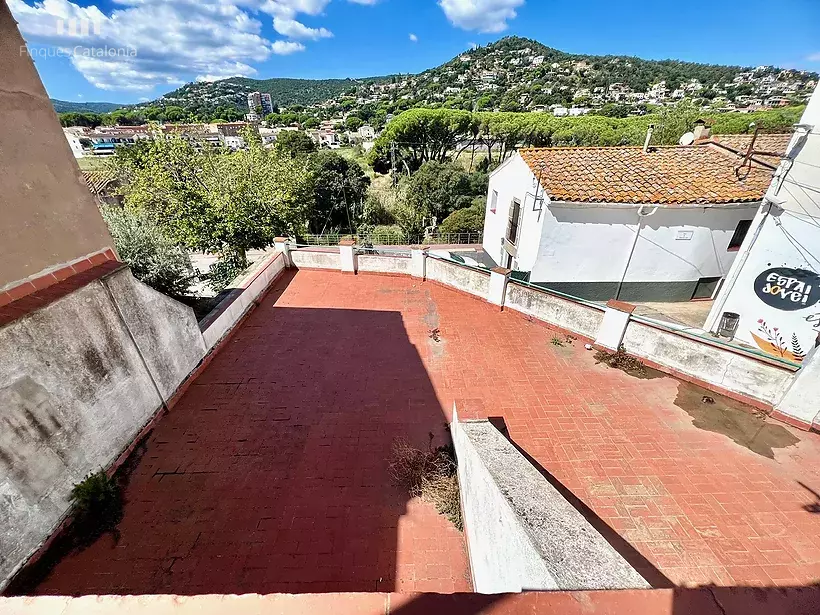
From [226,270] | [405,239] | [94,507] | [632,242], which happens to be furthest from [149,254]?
[405,239]

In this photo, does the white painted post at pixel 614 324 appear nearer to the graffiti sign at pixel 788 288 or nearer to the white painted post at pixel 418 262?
the graffiti sign at pixel 788 288

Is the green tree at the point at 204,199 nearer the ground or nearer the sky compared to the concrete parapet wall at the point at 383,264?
nearer the sky

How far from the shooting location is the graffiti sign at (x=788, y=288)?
8056mm

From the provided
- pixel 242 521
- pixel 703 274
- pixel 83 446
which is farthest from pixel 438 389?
pixel 703 274

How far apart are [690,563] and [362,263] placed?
9.96 m

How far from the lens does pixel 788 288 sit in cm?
830

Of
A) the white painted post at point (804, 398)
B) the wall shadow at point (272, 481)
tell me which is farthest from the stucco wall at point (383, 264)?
the white painted post at point (804, 398)

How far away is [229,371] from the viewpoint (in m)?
7.50

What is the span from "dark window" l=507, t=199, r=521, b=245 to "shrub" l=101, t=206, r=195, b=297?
11.1 m

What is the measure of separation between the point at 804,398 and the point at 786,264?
13.1 feet

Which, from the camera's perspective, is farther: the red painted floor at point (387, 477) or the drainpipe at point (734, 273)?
the drainpipe at point (734, 273)

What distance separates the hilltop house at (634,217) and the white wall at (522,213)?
0.21ft

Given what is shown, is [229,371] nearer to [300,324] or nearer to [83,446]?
[300,324]

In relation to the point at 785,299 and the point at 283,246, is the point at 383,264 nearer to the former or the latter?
the point at 283,246
